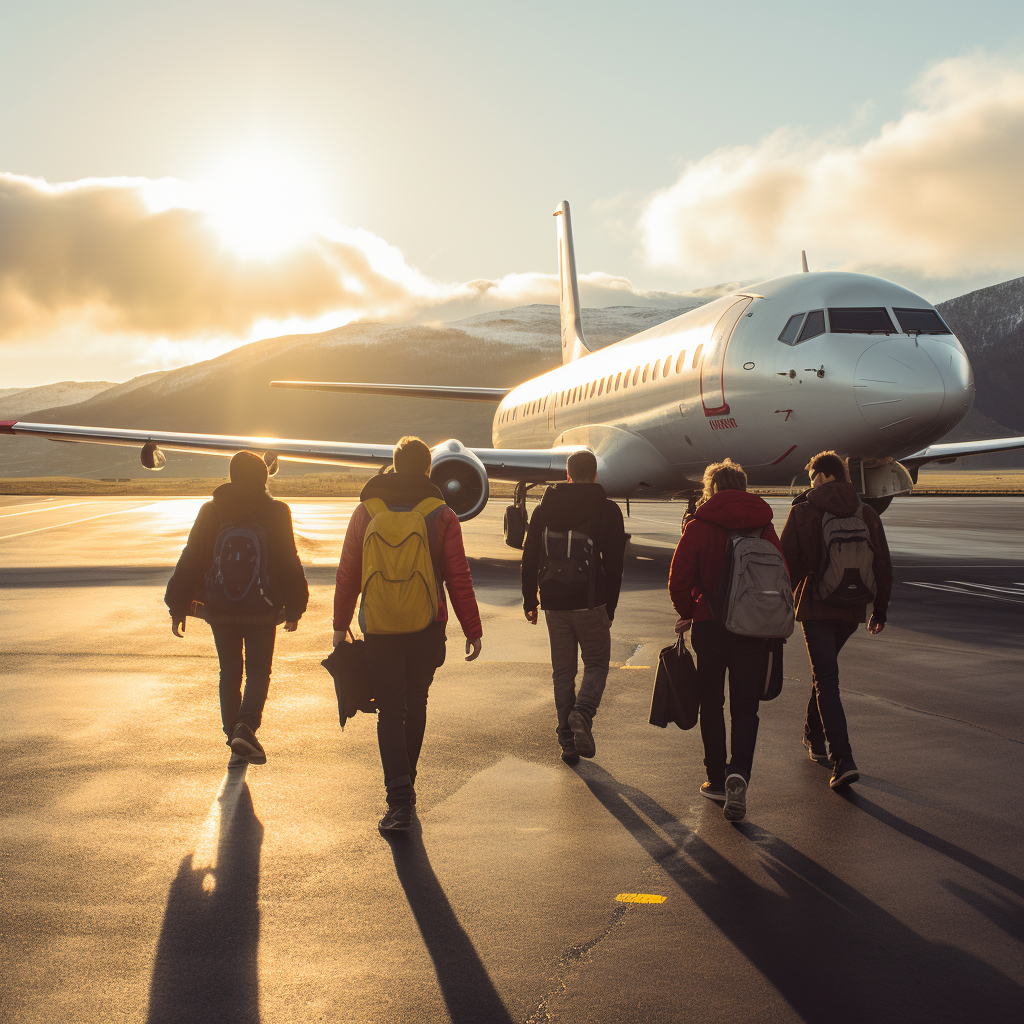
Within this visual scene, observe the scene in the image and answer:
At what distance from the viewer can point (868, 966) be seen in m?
3.43

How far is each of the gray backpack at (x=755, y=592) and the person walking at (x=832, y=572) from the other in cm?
53

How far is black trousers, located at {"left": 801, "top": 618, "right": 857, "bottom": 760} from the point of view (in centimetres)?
549

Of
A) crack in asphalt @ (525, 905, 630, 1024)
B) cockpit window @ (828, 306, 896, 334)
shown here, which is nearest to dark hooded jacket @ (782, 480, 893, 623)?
crack in asphalt @ (525, 905, 630, 1024)

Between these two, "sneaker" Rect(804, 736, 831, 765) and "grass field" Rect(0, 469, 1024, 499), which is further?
"grass field" Rect(0, 469, 1024, 499)

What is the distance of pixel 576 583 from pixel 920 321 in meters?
9.45

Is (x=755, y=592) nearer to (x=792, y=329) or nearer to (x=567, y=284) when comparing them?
(x=792, y=329)

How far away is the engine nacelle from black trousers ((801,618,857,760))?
10774 mm

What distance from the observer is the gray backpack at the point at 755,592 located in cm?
507

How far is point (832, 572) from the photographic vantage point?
18.5 feet

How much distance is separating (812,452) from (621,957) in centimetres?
1086

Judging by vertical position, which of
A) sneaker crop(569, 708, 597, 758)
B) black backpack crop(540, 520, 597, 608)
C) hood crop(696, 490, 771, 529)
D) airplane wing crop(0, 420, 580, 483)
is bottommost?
sneaker crop(569, 708, 597, 758)

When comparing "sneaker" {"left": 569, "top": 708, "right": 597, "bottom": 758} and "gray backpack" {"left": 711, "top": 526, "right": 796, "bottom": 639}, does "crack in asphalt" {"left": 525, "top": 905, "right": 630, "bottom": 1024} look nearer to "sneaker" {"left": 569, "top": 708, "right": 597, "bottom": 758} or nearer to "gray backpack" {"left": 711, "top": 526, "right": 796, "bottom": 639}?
"gray backpack" {"left": 711, "top": 526, "right": 796, "bottom": 639}

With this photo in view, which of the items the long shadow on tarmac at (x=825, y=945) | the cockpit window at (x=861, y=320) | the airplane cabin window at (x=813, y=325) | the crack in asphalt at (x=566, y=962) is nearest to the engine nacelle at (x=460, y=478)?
the airplane cabin window at (x=813, y=325)

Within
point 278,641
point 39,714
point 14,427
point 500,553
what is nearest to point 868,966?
point 39,714
